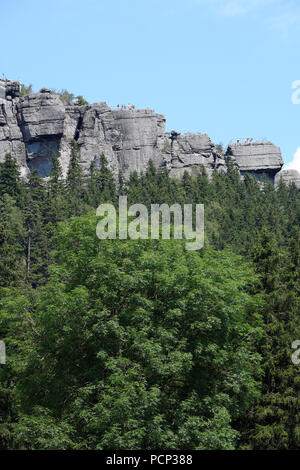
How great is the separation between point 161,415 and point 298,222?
62822mm

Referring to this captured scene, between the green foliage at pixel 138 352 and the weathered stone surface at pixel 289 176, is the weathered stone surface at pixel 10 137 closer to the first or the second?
the weathered stone surface at pixel 289 176

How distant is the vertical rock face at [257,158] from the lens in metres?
110

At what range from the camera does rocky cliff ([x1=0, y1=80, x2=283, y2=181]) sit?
316 ft

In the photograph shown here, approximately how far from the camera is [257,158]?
110m

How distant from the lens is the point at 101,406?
2264 centimetres

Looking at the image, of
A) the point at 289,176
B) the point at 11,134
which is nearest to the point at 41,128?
the point at 11,134

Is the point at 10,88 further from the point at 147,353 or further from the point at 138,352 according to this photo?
the point at 147,353

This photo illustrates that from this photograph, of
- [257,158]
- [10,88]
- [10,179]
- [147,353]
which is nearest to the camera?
[147,353]

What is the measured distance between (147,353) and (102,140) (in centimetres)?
7882

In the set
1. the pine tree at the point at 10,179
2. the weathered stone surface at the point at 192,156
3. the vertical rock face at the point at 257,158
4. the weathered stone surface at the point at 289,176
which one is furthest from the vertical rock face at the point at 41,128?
the weathered stone surface at the point at 289,176
